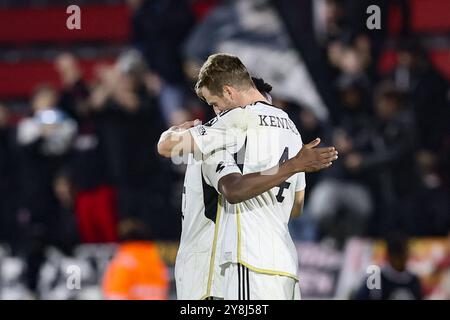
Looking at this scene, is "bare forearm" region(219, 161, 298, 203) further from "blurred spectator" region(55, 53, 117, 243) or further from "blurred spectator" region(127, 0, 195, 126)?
"blurred spectator" region(127, 0, 195, 126)

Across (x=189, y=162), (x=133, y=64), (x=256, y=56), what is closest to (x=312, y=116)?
(x=256, y=56)

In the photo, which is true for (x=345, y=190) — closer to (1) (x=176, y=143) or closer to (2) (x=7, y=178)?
(2) (x=7, y=178)

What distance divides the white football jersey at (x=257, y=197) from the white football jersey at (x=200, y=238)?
0.30 feet

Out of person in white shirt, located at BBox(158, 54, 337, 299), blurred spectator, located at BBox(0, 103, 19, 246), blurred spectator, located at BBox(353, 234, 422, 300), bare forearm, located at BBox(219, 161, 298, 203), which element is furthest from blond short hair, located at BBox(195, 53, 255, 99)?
blurred spectator, located at BBox(0, 103, 19, 246)

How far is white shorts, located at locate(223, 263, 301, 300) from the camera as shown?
4582 millimetres

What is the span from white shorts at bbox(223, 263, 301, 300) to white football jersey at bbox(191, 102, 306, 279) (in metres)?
0.03

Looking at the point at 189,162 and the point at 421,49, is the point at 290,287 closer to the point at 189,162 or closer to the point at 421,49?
the point at 189,162

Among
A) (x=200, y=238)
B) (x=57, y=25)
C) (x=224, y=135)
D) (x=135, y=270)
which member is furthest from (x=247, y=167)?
(x=57, y=25)

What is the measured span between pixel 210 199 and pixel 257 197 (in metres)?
0.24

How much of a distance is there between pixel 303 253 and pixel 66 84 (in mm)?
3171

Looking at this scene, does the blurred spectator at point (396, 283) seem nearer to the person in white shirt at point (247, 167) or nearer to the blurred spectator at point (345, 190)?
the blurred spectator at point (345, 190)

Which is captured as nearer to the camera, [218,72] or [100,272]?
[218,72]

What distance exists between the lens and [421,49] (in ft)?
34.1

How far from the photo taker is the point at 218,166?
460 centimetres
